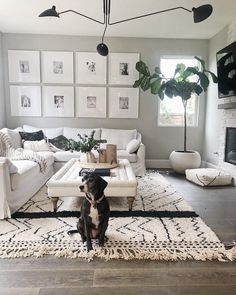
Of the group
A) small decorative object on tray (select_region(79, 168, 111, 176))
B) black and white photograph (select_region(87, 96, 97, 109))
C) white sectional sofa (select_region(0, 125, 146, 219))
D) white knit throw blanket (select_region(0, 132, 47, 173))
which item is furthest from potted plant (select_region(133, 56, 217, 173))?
white knit throw blanket (select_region(0, 132, 47, 173))

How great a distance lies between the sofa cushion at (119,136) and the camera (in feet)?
15.0

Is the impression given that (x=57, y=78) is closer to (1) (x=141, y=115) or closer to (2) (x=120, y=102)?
(2) (x=120, y=102)

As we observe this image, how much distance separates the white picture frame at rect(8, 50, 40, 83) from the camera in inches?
189

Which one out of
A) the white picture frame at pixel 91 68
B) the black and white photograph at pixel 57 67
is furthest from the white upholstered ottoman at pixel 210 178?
the black and white photograph at pixel 57 67

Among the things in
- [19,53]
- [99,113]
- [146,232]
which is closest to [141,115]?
[99,113]

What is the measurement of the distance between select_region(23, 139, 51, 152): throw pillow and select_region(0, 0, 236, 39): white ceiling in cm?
210

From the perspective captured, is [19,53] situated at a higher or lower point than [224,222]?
higher

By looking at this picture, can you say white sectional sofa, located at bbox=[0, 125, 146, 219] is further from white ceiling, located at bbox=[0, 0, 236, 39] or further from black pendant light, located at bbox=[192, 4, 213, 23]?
black pendant light, located at bbox=[192, 4, 213, 23]

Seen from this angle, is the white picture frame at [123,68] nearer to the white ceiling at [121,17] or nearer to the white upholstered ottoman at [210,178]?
the white ceiling at [121,17]

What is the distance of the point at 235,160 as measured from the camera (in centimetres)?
380

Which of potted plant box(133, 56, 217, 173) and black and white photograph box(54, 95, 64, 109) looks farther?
black and white photograph box(54, 95, 64, 109)

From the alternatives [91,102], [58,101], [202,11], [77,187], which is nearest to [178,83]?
[91,102]

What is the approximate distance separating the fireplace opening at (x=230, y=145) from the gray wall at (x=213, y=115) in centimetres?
39

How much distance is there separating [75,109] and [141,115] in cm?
142
